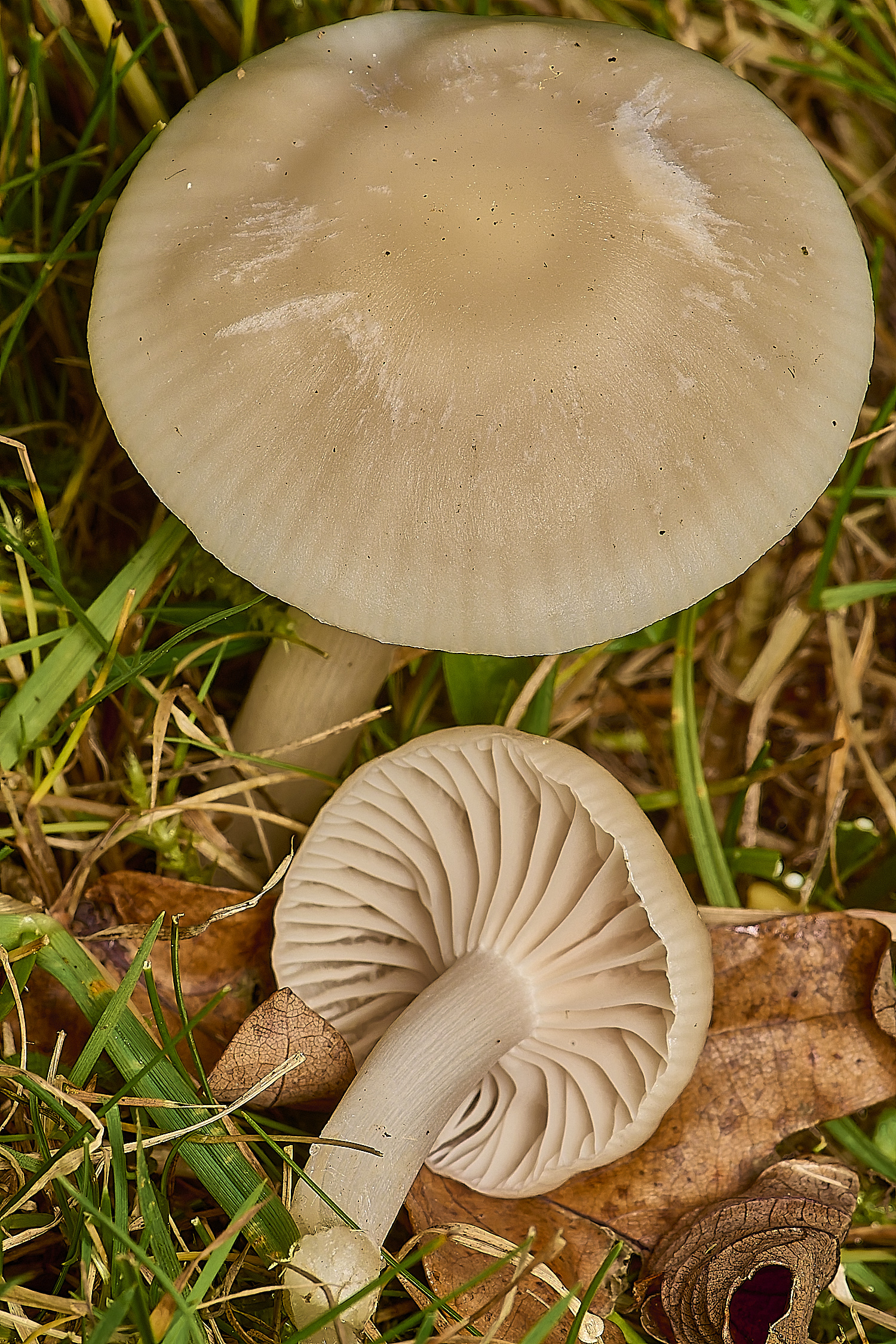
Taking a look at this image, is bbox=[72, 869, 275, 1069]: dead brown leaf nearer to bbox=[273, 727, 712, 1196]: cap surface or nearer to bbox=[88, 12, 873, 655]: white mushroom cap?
bbox=[273, 727, 712, 1196]: cap surface

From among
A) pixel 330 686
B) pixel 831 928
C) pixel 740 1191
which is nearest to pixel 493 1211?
pixel 740 1191

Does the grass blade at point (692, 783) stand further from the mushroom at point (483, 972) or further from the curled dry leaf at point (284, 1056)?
the curled dry leaf at point (284, 1056)

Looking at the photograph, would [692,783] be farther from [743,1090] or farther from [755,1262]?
[755,1262]

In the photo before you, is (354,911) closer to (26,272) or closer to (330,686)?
(330,686)

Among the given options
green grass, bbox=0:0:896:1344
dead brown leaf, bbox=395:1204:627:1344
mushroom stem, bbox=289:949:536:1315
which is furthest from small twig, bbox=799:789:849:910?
dead brown leaf, bbox=395:1204:627:1344

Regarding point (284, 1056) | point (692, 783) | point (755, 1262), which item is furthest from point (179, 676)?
point (755, 1262)

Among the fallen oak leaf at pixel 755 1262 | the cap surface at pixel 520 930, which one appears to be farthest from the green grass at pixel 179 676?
the cap surface at pixel 520 930
